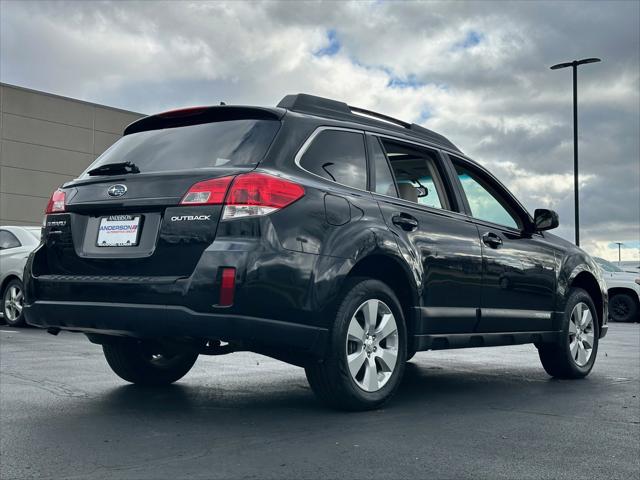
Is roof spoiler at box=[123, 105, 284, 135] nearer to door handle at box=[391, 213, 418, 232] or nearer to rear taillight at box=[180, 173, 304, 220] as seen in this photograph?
rear taillight at box=[180, 173, 304, 220]

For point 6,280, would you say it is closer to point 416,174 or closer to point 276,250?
point 416,174

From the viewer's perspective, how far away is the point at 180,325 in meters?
4.80

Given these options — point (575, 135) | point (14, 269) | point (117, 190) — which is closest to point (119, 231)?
point (117, 190)

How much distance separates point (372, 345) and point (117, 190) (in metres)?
1.82

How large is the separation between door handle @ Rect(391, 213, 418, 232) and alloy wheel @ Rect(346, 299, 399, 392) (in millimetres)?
548

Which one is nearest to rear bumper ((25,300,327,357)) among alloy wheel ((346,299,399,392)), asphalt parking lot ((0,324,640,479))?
alloy wheel ((346,299,399,392))

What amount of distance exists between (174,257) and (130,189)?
1.88 ft

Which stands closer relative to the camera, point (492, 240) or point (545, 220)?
point (492, 240)

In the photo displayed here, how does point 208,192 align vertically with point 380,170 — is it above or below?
below

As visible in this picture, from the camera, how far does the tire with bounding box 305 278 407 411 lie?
524 centimetres

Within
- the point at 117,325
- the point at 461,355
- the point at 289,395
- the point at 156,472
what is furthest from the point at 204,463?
the point at 461,355

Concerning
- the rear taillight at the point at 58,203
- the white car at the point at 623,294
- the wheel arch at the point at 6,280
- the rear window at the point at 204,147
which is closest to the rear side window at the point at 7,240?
the wheel arch at the point at 6,280

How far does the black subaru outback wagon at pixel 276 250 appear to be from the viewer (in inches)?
192

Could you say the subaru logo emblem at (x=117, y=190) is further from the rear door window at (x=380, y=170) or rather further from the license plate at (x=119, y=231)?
the rear door window at (x=380, y=170)
